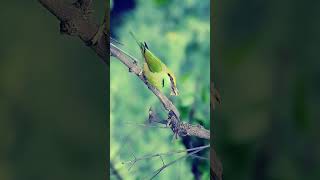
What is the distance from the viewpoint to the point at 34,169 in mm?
1794

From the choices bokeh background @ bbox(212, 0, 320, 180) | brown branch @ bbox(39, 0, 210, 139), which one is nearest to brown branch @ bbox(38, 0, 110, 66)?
brown branch @ bbox(39, 0, 210, 139)

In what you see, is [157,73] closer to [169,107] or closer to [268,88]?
[169,107]

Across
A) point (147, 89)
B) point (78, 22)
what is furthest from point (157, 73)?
point (78, 22)

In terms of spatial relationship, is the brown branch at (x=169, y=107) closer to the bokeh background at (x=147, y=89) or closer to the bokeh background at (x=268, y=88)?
the bokeh background at (x=147, y=89)

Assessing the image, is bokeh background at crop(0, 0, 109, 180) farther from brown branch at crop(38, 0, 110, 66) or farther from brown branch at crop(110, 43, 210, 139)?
brown branch at crop(110, 43, 210, 139)

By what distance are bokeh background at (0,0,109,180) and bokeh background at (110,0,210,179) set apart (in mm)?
142

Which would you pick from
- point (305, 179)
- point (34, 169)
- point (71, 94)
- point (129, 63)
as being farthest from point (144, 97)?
point (305, 179)

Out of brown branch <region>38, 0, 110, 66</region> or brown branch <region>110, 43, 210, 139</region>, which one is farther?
brown branch <region>38, 0, 110, 66</region>

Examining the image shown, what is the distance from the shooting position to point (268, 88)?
1.88 metres

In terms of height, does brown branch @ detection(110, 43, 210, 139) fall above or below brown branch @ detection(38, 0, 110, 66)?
below

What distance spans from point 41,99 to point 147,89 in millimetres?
325

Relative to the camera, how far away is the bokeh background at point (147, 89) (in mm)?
1656

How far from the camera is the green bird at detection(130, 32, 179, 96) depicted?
65.7 inches

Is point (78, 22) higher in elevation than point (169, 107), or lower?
higher
